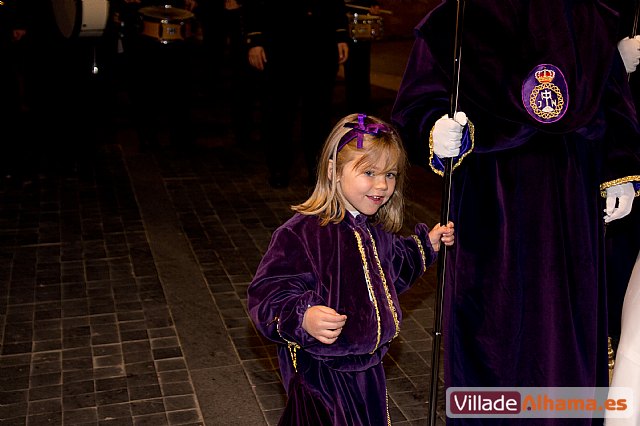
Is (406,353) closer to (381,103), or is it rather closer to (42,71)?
(42,71)

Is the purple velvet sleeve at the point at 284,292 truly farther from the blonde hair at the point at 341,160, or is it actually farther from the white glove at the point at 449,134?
the white glove at the point at 449,134

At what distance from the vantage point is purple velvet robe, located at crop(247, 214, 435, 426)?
300cm

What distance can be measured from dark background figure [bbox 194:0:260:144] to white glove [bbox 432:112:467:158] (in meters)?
5.88

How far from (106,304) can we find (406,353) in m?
1.88

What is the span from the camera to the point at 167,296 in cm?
573

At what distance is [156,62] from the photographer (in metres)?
9.05

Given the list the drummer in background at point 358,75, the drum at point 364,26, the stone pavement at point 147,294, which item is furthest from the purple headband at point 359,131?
the drummer in background at point 358,75

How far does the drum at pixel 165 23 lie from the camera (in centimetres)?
866

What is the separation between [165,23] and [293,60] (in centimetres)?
164

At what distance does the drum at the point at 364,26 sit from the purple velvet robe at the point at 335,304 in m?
6.20

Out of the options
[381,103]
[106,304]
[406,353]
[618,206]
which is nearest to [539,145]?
[618,206]

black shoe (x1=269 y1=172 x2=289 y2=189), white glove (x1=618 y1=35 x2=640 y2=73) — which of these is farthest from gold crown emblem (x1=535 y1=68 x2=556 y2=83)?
black shoe (x1=269 y1=172 x2=289 y2=189)

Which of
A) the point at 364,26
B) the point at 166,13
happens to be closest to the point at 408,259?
the point at 166,13

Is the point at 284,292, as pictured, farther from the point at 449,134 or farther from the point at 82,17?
the point at 82,17
